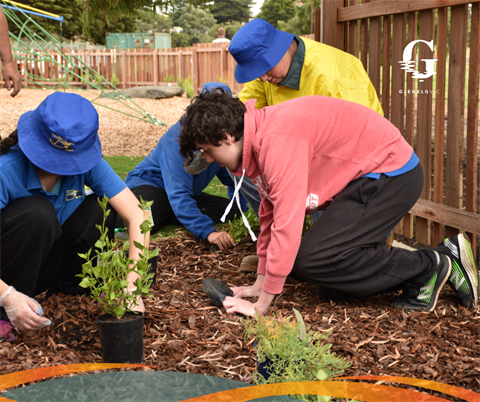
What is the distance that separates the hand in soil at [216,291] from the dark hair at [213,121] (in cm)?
78

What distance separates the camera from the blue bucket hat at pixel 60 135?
1.99 m

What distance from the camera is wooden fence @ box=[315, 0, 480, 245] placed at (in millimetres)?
3102

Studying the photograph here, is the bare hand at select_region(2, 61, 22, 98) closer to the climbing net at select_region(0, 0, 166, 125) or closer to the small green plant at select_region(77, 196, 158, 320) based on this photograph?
the small green plant at select_region(77, 196, 158, 320)

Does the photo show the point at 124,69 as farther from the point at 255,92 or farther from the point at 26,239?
the point at 26,239

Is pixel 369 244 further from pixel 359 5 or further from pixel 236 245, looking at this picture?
pixel 359 5

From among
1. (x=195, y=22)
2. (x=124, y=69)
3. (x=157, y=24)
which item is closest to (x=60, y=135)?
(x=124, y=69)

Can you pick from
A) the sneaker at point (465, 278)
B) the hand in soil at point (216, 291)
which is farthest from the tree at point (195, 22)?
the sneaker at point (465, 278)

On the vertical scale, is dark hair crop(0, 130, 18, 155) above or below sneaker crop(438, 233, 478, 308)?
above

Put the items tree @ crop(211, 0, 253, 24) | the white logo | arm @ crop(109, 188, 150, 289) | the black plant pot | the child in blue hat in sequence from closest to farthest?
the black plant pot → the child in blue hat → arm @ crop(109, 188, 150, 289) → the white logo → tree @ crop(211, 0, 253, 24)

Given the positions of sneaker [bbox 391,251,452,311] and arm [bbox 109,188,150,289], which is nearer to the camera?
arm [bbox 109,188,150,289]

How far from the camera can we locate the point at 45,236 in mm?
2262

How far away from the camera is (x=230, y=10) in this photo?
5800 centimetres

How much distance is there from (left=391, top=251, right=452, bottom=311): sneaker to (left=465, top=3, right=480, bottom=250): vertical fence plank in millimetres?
718

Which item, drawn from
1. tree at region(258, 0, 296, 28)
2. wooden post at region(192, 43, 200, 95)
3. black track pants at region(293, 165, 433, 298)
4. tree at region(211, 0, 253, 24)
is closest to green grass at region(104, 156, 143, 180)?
black track pants at region(293, 165, 433, 298)
